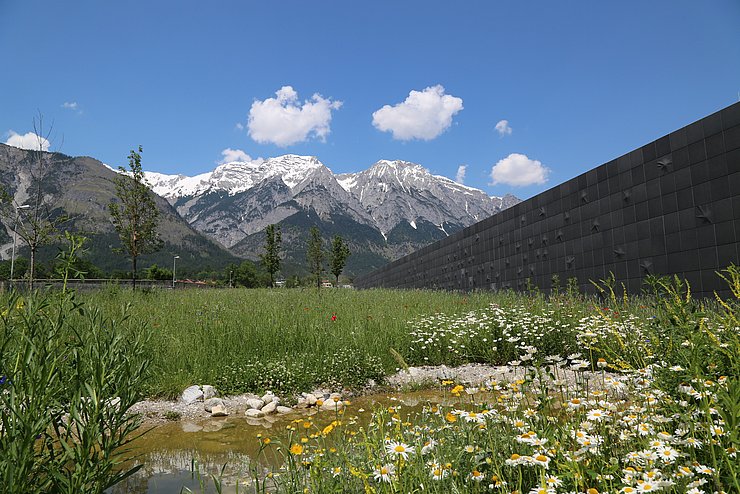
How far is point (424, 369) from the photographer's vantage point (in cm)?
730

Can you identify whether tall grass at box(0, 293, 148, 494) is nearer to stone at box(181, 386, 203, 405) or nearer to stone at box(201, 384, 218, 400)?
stone at box(181, 386, 203, 405)

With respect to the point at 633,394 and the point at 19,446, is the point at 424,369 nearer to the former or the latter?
the point at 633,394

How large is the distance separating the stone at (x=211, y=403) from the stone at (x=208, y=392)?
0.57 feet

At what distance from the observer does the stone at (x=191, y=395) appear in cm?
575

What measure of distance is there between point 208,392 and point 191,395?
23 cm

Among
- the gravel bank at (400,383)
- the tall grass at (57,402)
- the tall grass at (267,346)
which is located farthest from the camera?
the tall grass at (267,346)

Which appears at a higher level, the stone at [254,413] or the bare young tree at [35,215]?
the bare young tree at [35,215]

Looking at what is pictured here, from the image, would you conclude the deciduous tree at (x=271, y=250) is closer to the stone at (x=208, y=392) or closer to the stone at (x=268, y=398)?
the stone at (x=208, y=392)

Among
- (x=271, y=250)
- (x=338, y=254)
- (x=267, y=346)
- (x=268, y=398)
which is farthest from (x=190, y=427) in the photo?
(x=338, y=254)

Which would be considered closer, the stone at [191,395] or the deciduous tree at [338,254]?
the stone at [191,395]

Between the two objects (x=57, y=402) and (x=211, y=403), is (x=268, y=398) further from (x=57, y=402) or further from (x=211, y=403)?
(x=57, y=402)

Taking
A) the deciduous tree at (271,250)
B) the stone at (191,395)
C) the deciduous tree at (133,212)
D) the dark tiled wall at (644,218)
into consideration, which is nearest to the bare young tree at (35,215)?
the deciduous tree at (133,212)

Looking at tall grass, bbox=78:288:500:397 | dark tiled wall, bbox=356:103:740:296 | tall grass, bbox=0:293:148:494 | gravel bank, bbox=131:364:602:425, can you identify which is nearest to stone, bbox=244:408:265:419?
gravel bank, bbox=131:364:602:425

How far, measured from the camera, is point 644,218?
33.9 feet
